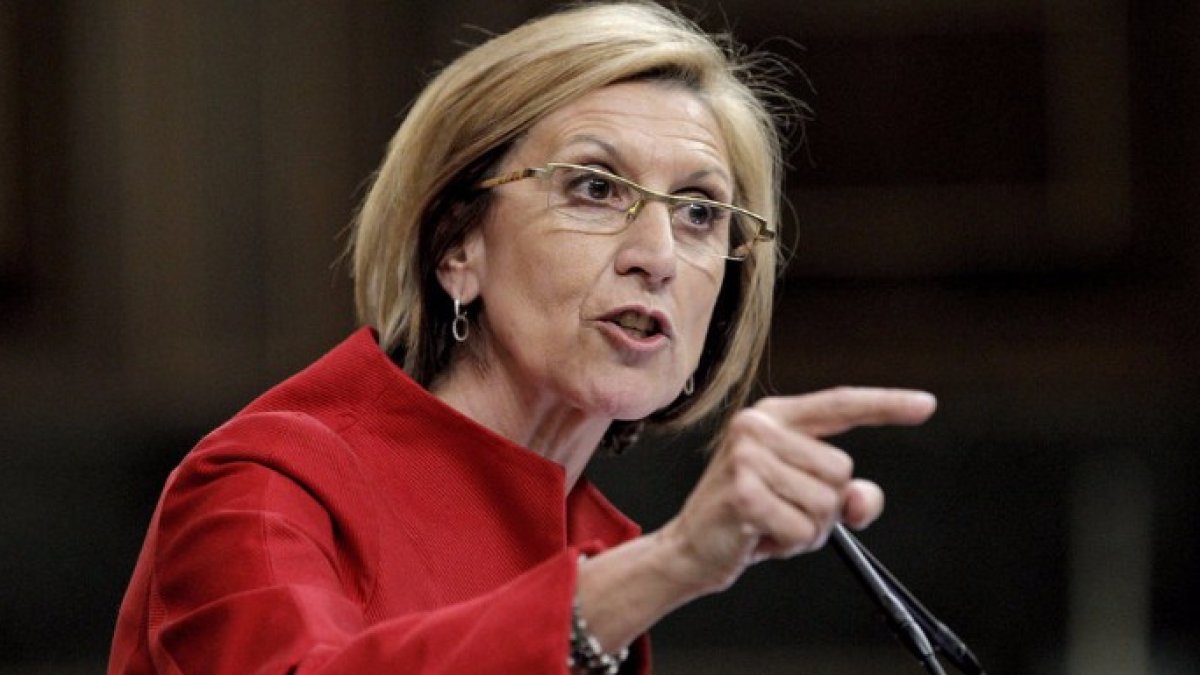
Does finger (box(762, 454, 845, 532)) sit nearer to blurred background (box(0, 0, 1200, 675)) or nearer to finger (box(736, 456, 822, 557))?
finger (box(736, 456, 822, 557))

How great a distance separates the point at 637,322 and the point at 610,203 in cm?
13

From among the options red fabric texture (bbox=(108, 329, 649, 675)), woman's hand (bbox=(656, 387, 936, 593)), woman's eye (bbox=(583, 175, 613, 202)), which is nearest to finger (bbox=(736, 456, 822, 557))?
woman's hand (bbox=(656, 387, 936, 593))

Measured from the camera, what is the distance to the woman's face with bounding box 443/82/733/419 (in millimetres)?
2047

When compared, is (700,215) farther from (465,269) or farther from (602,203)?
(465,269)

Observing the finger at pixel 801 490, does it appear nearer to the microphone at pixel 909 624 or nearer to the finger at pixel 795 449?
the finger at pixel 795 449

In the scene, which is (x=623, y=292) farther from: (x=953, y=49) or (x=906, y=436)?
(x=953, y=49)

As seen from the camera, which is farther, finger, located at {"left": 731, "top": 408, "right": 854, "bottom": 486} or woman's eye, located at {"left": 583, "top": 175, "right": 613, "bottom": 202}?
woman's eye, located at {"left": 583, "top": 175, "right": 613, "bottom": 202}

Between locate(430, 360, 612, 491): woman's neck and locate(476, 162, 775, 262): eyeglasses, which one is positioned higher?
locate(476, 162, 775, 262): eyeglasses

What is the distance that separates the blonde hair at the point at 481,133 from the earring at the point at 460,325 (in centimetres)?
4

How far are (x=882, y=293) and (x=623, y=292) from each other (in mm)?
2453

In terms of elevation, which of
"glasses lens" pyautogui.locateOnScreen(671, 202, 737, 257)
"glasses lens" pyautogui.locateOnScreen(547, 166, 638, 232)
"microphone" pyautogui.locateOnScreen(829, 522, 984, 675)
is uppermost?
"glasses lens" pyautogui.locateOnScreen(547, 166, 638, 232)

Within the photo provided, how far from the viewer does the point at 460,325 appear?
2180 mm

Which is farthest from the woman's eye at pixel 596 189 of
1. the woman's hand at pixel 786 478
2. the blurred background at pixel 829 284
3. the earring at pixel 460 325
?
the blurred background at pixel 829 284

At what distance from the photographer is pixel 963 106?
4.46m
